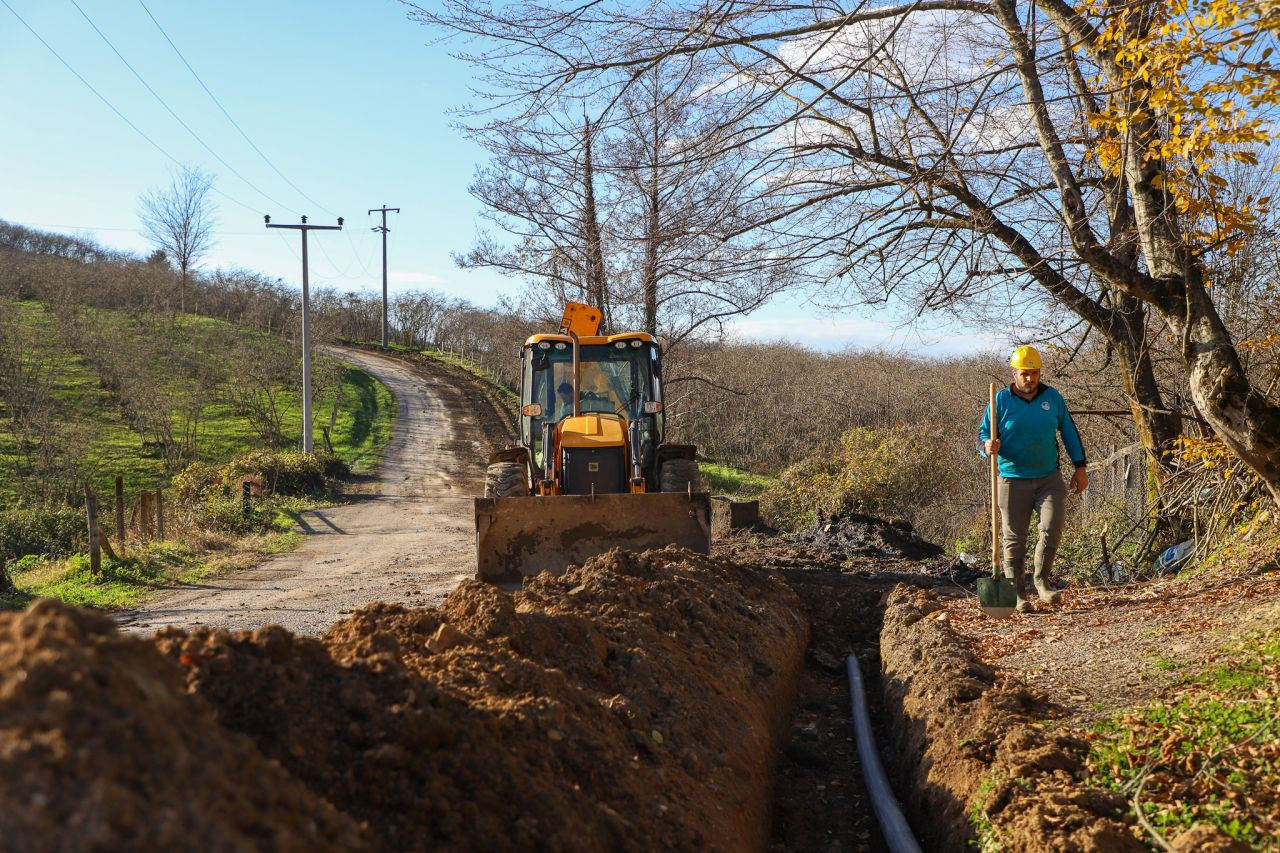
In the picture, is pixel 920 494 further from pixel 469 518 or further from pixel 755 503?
pixel 469 518

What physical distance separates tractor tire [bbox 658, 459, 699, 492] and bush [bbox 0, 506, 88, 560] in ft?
35.4

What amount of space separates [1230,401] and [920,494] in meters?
10.7

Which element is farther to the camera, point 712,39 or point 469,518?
point 469,518

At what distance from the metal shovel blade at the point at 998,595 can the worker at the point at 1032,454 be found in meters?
0.38

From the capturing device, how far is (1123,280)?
763 cm

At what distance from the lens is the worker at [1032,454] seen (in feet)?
24.3

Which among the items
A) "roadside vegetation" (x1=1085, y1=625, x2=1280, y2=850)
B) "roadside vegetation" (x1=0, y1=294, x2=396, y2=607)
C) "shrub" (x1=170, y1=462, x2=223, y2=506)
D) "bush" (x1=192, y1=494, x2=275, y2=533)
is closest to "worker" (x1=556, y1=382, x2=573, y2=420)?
"roadside vegetation" (x1=0, y1=294, x2=396, y2=607)

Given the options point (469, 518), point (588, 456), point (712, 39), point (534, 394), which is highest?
point (712, 39)

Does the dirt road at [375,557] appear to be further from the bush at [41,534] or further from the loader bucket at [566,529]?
the bush at [41,534]

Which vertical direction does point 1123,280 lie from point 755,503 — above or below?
above

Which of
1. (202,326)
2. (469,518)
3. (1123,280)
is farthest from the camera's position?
(202,326)

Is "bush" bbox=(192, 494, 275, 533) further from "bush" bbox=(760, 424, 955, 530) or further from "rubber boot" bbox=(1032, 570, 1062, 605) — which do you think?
"rubber boot" bbox=(1032, 570, 1062, 605)

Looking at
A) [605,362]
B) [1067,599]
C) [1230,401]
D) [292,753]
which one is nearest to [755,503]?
[605,362]

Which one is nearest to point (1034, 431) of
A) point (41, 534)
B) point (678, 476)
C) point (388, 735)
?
point (678, 476)
